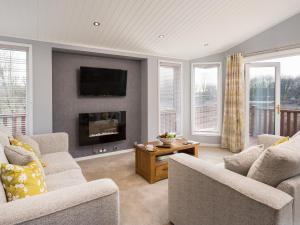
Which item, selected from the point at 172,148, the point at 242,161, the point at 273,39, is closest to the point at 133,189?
the point at 172,148

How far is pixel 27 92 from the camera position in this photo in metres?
3.09

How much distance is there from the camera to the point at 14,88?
3.04 metres

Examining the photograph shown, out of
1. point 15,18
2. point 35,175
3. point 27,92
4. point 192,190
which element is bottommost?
point 192,190

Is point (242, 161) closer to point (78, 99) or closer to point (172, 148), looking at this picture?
point (172, 148)

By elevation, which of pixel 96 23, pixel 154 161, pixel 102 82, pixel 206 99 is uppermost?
pixel 96 23

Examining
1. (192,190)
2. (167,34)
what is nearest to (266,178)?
(192,190)

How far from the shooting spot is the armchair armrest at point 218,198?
1.03 meters

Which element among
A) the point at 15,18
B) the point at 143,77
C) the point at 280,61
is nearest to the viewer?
the point at 15,18

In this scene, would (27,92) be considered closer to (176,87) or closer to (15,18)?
(15,18)

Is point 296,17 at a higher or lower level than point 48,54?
higher

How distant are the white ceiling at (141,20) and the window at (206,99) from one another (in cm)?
94

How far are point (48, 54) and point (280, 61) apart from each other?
472 centimetres

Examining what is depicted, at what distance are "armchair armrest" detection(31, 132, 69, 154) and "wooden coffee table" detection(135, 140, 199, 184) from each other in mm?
1157

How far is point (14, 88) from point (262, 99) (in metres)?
4.92
